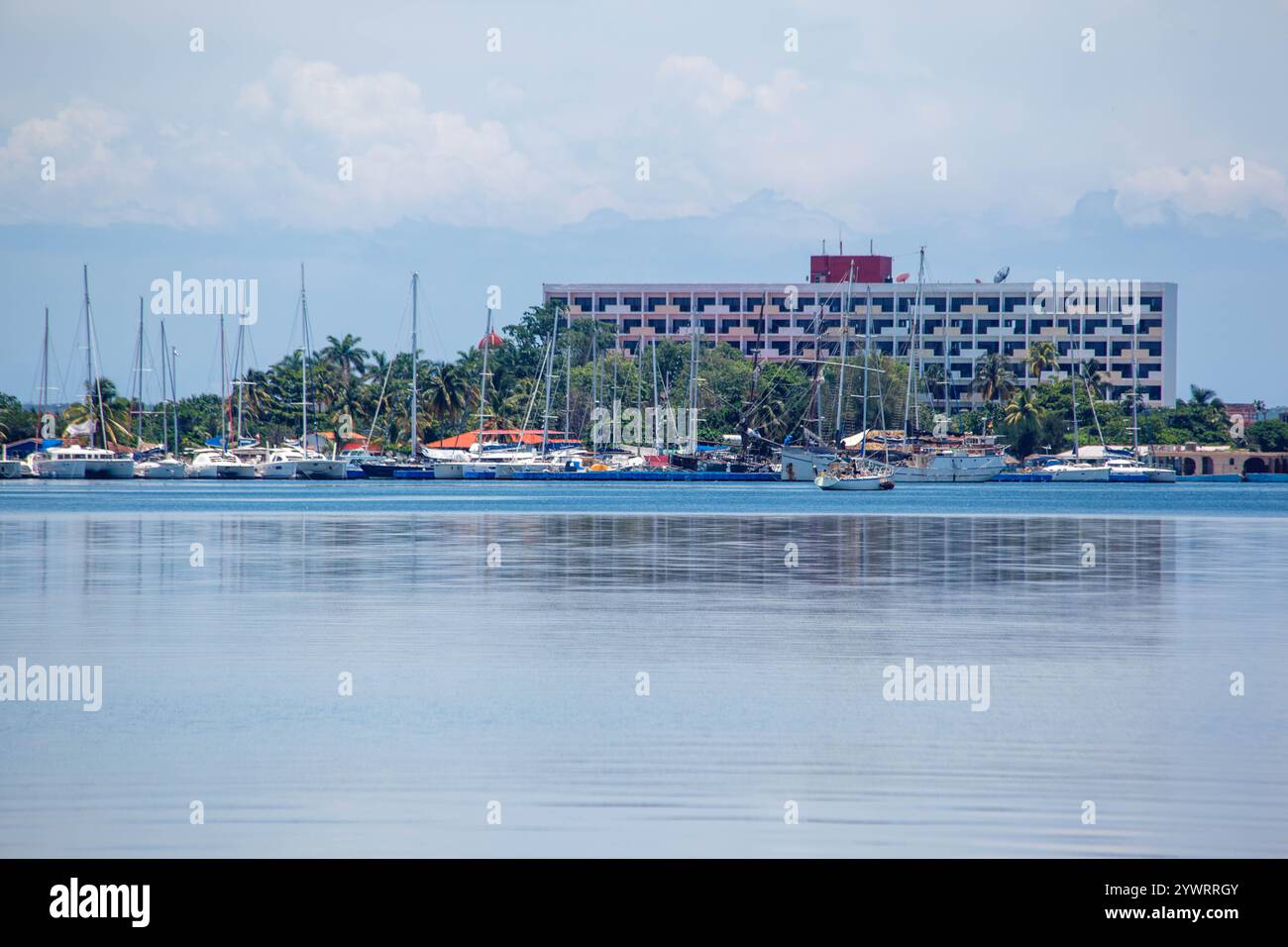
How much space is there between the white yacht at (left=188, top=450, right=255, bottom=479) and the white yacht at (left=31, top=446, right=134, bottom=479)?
624cm

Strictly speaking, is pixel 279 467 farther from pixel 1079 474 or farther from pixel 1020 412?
pixel 1079 474

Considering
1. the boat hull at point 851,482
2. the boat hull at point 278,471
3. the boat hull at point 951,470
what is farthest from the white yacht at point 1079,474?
the boat hull at point 278,471

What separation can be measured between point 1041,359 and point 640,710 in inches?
7119

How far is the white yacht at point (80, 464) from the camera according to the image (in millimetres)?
144250

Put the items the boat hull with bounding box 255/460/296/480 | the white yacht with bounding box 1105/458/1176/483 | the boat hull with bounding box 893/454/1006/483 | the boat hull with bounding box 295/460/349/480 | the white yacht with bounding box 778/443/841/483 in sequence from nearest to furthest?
the white yacht with bounding box 778/443/841/483
the boat hull with bounding box 893/454/1006/483
the boat hull with bounding box 255/460/296/480
the boat hull with bounding box 295/460/349/480
the white yacht with bounding box 1105/458/1176/483

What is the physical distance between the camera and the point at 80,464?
14650 cm

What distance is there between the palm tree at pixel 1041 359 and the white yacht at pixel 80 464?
97.5m

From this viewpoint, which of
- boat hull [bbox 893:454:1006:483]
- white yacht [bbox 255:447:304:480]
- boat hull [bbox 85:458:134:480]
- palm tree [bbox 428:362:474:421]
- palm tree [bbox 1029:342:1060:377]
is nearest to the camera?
boat hull [bbox 85:458:134:480]

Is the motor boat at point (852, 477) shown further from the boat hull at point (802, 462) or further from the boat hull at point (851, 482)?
the boat hull at point (802, 462)

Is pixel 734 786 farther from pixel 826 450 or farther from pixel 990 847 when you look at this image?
pixel 826 450

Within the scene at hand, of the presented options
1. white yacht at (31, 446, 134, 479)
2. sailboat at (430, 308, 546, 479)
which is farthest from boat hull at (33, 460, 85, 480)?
sailboat at (430, 308, 546, 479)

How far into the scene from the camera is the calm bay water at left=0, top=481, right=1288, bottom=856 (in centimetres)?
1265

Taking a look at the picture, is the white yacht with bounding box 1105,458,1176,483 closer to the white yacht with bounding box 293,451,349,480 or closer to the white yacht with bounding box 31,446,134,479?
the white yacht with bounding box 293,451,349,480

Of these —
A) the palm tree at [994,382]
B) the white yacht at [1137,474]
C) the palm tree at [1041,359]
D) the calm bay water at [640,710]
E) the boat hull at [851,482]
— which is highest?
the palm tree at [1041,359]
